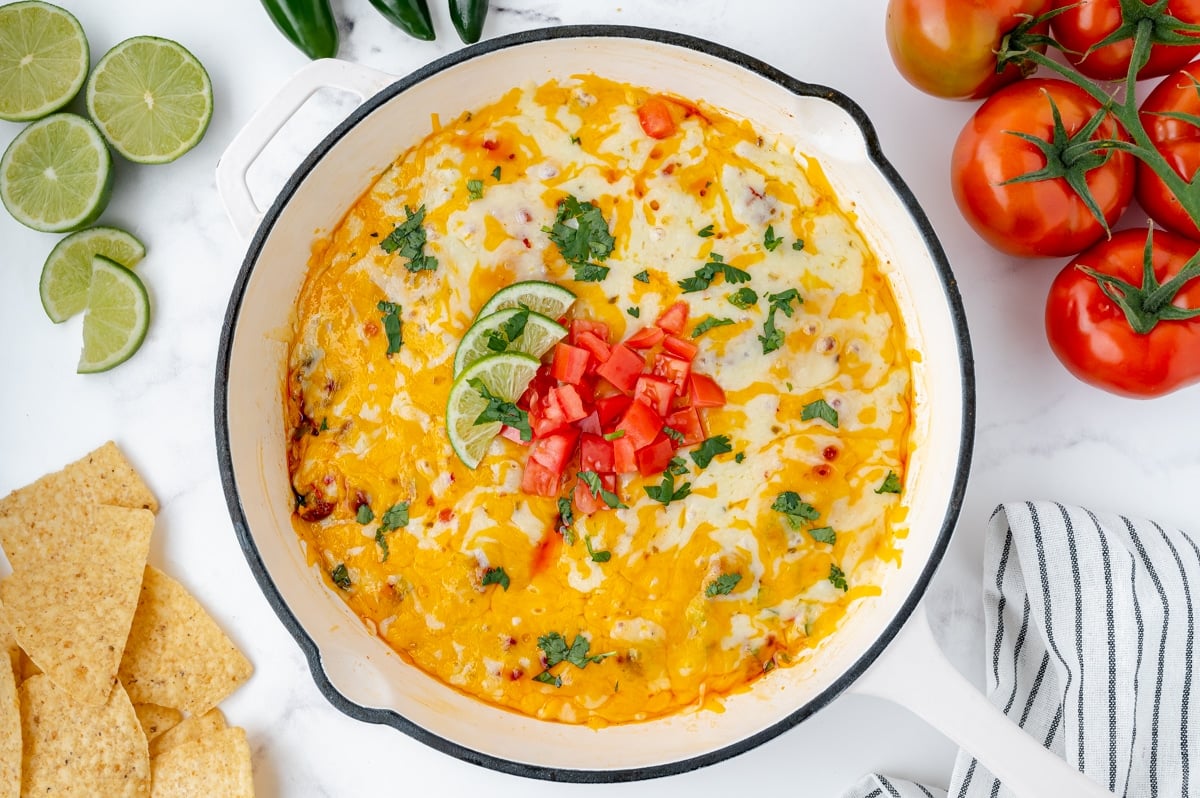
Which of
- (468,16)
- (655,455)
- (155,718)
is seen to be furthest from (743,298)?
(155,718)

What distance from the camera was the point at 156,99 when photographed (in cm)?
329

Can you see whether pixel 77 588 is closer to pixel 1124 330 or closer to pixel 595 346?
pixel 595 346

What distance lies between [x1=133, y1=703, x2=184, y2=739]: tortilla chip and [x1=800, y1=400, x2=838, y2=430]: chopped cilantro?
6.94 ft

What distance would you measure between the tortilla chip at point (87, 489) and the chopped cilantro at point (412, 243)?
→ 3.59 feet

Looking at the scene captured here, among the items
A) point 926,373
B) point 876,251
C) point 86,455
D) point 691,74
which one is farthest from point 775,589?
point 86,455

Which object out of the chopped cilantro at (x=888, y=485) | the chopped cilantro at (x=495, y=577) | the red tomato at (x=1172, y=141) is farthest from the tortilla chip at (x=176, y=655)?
A: the red tomato at (x=1172, y=141)

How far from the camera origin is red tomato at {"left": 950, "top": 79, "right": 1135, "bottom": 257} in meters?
2.91

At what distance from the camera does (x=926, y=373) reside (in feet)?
9.99

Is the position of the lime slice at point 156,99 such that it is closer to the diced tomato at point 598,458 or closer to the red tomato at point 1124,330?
the diced tomato at point 598,458

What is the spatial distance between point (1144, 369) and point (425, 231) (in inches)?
79.4

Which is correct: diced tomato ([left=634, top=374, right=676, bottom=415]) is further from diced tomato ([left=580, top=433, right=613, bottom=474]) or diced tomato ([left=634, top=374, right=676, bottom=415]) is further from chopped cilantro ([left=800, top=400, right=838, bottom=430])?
chopped cilantro ([left=800, top=400, right=838, bottom=430])

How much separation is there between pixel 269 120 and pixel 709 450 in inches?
59.4

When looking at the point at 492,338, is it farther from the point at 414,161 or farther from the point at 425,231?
the point at 414,161

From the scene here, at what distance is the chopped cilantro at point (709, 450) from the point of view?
2928 mm
